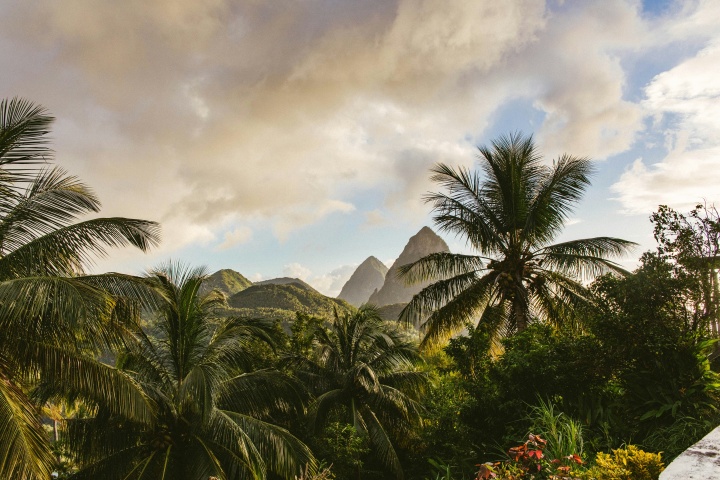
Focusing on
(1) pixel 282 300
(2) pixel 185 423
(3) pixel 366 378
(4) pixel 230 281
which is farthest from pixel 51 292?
(4) pixel 230 281

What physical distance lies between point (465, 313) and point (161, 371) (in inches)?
300

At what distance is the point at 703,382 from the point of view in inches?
217

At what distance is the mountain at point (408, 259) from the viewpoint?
151 metres

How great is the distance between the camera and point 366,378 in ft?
36.2

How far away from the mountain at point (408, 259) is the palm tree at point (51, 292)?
460 ft

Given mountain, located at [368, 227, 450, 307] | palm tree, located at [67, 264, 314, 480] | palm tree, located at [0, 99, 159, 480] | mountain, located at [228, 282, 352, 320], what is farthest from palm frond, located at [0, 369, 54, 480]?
mountain, located at [368, 227, 450, 307]

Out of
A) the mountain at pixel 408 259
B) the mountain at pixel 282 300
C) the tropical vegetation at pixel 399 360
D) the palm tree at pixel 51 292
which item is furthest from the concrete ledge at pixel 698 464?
the mountain at pixel 408 259


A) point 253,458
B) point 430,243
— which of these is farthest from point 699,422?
point 430,243

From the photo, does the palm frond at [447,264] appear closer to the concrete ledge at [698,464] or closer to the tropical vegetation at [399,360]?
the tropical vegetation at [399,360]

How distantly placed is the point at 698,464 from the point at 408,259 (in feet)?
526

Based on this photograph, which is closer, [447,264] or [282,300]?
[447,264]

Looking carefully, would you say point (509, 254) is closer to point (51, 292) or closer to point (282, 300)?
point (51, 292)

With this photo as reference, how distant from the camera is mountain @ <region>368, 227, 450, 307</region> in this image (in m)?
151

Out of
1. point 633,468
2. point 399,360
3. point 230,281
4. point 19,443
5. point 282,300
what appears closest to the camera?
point 633,468
